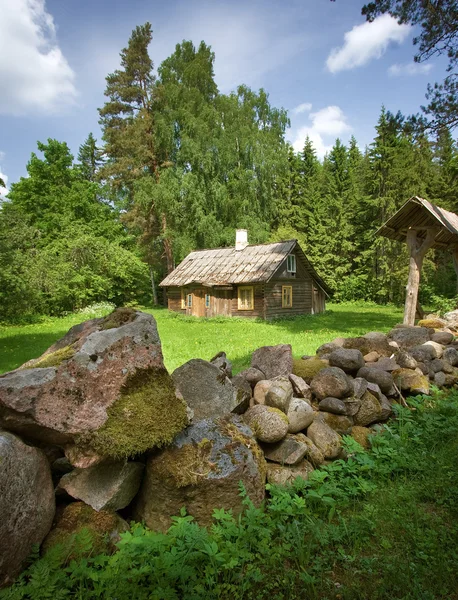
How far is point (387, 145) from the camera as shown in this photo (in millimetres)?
32781

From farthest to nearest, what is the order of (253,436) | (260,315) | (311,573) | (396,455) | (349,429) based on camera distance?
(260,315) < (349,429) < (396,455) < (253,436) < (311,573)

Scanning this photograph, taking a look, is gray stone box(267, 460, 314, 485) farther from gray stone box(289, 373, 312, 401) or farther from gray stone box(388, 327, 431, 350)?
gray stone box(388, 327, 431, 350)

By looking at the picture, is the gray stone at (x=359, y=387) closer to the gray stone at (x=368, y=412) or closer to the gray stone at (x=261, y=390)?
the gray stone at (x=368, y=412)

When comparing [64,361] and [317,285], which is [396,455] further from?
[317,285]

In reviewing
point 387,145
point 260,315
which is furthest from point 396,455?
point 387,145

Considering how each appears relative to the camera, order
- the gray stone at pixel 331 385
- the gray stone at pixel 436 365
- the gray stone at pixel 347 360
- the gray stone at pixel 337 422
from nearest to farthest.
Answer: the gray stone at pixel 337 422 → the gray stone at pixel 331 385 → the gray stone at pixel 347 360 → the gray stone at pixel 436 365

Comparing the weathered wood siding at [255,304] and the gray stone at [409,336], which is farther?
the weathered wood siding at [255,304]

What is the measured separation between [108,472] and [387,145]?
3680cm

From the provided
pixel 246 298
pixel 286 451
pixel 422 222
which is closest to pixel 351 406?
pixel 286 451

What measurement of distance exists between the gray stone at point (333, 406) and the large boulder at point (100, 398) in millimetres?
2277

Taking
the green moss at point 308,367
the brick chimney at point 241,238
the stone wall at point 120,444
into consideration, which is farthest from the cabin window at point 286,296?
the stone wall at point 120,444

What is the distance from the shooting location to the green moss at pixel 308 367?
5.15 metres

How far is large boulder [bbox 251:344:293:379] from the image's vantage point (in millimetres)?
5109

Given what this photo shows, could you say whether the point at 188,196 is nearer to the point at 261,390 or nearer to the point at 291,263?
the point at 291,263
